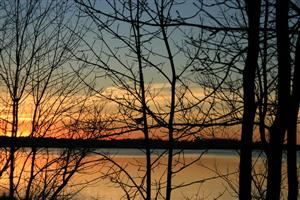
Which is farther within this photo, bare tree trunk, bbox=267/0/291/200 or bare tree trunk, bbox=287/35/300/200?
bare tree trunk, bbox=287/35/300/200

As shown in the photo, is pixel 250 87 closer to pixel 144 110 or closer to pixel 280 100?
pixel 280 100

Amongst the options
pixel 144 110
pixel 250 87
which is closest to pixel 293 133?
pixel 250 87

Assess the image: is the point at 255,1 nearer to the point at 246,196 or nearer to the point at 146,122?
the point at 246,196

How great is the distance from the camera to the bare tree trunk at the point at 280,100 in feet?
9.57

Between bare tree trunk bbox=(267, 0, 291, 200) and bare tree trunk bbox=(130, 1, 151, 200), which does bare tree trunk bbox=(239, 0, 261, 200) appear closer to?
bare tree trunk bbox=(267, 0, 291, 200)

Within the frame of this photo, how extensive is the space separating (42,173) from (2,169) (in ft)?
3.40

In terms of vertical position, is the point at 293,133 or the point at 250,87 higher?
the point at 250,87

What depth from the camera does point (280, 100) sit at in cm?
297

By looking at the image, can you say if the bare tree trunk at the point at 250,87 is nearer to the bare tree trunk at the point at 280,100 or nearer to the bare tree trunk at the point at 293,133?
the bare tree trunk at the point at 280,100

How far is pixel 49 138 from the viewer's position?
800cm

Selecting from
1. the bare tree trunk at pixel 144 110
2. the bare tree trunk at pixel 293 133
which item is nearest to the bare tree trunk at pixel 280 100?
the bare tree trunk at pixel 293 133

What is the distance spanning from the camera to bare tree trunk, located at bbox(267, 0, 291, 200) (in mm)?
2916

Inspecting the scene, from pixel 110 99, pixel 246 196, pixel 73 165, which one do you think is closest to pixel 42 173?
pixel 73 165

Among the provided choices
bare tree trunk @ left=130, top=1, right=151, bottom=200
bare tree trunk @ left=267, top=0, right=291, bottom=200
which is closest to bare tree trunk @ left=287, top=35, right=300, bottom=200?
bare tree trunk @ left=267, top=0, right=291, bottom=200
